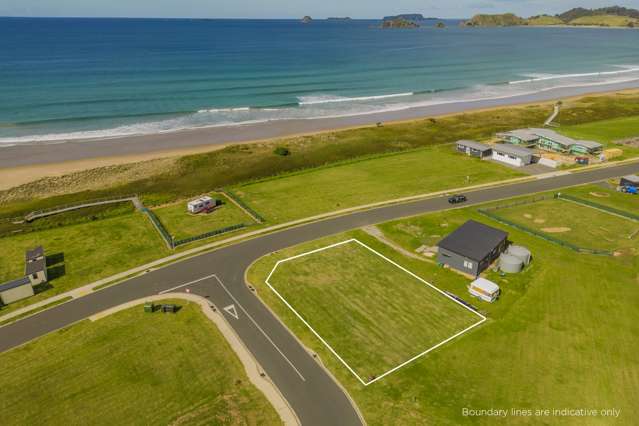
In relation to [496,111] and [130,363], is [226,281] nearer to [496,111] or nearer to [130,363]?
[130,363]

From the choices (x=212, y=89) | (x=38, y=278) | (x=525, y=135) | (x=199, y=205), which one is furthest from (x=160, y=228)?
(x=212, y=89)

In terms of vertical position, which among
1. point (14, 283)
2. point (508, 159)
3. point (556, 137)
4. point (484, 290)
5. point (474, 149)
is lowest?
point (484, 290)

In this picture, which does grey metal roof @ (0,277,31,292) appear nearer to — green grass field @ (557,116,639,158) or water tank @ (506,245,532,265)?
water tank @ (506,245,532,265)

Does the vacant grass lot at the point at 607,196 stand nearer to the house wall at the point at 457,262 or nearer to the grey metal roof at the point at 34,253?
the house wall at the point at 457,262

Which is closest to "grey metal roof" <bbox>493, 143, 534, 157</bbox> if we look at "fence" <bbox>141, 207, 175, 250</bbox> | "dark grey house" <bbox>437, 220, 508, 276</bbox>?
"dark grey house" <bbox>437, 220, 508, 276</bbox>

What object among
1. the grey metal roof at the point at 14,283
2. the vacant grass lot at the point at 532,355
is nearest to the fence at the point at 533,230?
the vacant grass lot at the point at 532,355

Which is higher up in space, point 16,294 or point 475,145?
point 475,145

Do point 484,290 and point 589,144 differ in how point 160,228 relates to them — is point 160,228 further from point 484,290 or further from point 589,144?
point 589,144
